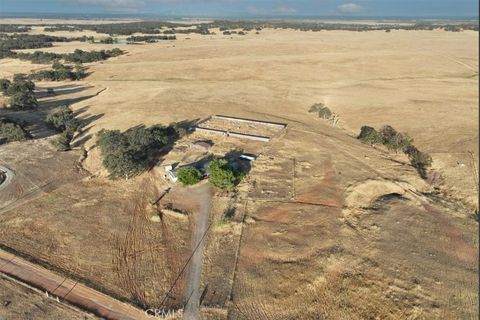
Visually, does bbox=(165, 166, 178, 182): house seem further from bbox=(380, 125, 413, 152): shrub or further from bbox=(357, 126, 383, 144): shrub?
bbox=(380, 125, 413, 152): shrub

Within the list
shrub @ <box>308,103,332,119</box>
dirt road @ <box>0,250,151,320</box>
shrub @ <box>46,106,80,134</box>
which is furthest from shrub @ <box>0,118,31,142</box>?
shrub @ <box>308,103,332,119</box>

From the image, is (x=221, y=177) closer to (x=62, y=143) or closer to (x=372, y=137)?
(x=372, y=137)

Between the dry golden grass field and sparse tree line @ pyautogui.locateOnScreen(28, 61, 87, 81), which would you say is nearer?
the dry golden grass field

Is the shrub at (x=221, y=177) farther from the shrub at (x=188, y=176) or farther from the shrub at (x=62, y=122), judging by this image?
the shrub at (x=62, y=122)

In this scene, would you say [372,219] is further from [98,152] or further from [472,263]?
[98,152]

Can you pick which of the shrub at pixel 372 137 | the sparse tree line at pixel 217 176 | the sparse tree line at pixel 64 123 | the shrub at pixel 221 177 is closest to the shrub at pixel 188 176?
the sparse tree line at pixel 217 176

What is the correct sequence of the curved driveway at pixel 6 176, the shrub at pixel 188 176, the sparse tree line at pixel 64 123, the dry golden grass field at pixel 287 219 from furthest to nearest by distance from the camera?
the sparse tree line at pixel 64 123, the curved driveway at pixel 6 176, the shrub at pixel 188 176, the dry golden grass field at pixel 287 219

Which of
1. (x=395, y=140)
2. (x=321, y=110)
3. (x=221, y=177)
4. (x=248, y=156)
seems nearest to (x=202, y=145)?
(x=248, y=156)
